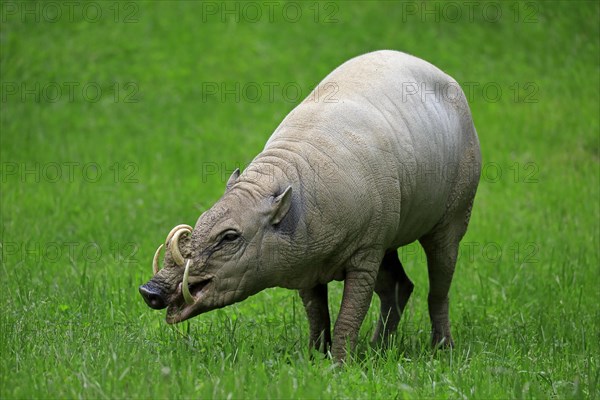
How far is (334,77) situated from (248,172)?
1.24 meters

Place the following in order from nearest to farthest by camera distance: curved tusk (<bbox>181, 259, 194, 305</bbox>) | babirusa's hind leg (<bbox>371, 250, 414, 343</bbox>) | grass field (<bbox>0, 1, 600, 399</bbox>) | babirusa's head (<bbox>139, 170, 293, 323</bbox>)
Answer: curved tusk (<bbox>181, 259, 194, 305</bbox>) → babirusa's head (<bbox>139, 170, 293, 323</bbox>) → grass field (<bbox>0, 1, 600, 399</bbox>) → babirusa's hind leg (<bbox>371, 250, 414, 343</bbox>)

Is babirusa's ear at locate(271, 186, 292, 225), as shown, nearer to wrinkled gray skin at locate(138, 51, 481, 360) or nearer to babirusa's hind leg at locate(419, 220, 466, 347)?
wrinkled gray skin at locate(138, 51, 481, 360)

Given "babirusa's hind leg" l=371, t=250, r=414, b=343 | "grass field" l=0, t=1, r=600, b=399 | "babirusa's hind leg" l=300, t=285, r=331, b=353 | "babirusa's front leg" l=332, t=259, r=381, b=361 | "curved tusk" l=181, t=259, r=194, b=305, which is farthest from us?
"babirusa's hind leg" l=371, t=250, r=414, b=343

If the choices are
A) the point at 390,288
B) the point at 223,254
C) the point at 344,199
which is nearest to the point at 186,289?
the point at 223,254

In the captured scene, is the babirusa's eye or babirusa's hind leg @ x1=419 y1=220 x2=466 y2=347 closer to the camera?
the babirusa's eye

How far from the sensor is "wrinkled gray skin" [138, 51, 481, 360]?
5977mm

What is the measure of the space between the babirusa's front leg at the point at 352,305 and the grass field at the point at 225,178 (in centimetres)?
21

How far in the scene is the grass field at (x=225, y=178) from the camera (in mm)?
5969

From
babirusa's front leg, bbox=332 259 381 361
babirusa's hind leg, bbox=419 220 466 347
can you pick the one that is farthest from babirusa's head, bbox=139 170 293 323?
babirusa's hind leg, bbox=419 220 466 347

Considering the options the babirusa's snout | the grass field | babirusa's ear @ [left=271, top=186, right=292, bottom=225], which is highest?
babirusa's ear @ [left=271, top=186, right=292, bottom=225]

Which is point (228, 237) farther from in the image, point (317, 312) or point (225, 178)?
point (225, 178)

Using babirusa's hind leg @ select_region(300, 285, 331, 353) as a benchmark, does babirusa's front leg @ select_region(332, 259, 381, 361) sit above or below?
above

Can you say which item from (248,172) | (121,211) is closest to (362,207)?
(248,172)

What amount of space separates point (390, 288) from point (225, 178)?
5394mm
